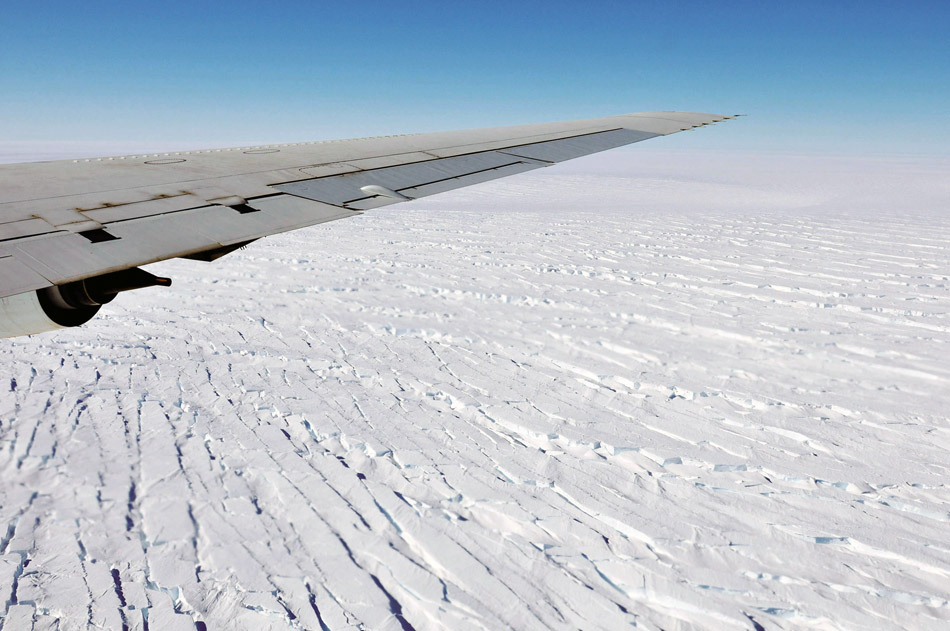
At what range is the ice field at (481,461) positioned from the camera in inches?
114

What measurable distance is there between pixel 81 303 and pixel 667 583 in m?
3.13

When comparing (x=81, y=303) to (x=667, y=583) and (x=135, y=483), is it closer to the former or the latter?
(x=135, y=483)

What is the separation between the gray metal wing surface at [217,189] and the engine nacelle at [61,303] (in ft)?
0.80

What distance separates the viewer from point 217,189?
253 centimetres

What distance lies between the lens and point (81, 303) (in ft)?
7.00

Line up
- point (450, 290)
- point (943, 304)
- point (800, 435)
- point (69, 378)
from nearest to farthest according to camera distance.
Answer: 1. point (800, 435)
2. point (69, 378)
3. point (943, 304)
4. point (450, 290)

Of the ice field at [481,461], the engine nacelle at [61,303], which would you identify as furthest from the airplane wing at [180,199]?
the ice field at [481,461]

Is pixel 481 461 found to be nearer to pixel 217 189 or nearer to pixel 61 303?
pixel 217 189

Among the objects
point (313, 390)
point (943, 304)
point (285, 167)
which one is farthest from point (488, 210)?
point (285, 167)

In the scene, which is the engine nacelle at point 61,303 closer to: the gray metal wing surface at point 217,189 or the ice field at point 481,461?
the gray metal wing surface at point 217,189

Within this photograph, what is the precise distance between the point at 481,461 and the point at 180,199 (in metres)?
2.72

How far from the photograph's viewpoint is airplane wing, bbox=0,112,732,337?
1.68 metres

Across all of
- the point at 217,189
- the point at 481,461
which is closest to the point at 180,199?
the point at 217,189

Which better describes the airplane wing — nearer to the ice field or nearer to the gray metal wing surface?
the gray metal wing surface
